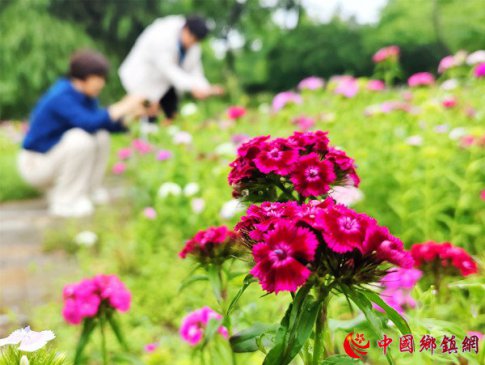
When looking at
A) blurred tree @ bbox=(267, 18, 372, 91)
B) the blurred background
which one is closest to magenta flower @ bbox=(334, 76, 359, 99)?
the blurred background

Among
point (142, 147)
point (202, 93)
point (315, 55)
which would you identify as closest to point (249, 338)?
point (202, 93)

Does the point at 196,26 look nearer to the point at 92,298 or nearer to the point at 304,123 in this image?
the point at 304,123

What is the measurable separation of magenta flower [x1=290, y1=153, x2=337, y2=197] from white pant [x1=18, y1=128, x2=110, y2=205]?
10.9 feet

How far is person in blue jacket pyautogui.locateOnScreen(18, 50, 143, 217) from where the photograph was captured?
13.1 feet

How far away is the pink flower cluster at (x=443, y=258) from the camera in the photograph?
1266mm

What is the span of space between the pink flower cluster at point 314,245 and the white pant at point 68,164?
3.49 m

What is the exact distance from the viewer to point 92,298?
132 cm

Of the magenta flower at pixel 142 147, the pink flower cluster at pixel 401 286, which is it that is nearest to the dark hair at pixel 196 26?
the magenta flower at pixel 142 147

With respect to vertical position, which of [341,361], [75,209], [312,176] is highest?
[75,209]

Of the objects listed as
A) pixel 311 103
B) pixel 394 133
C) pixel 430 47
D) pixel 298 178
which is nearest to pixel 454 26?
pixel 430 47

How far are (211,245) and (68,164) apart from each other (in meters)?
3.21

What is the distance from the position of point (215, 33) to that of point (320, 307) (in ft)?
57.2

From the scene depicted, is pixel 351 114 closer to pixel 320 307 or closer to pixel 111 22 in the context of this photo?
pixel 320 307

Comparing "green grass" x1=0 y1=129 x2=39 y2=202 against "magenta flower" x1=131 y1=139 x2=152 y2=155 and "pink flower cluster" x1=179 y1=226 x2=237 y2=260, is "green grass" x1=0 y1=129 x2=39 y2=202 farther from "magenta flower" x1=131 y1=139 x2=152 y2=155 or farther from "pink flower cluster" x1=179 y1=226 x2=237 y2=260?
"pink flower cluster" x1=179 y1=226 x2=237 y2=260
